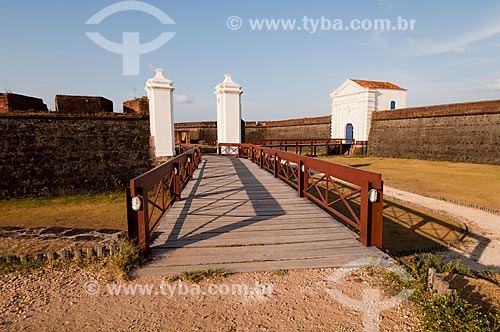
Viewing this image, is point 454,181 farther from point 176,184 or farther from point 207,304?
point 207,304

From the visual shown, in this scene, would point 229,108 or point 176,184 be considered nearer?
point 176,184

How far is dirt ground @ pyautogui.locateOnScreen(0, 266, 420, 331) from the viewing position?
2.14 metres

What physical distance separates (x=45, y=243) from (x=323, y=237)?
6.49 m

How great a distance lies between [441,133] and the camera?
18.3 meters

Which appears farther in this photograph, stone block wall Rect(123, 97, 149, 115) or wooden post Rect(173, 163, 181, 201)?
stone block wall Rect(123, 97, 149, 115)

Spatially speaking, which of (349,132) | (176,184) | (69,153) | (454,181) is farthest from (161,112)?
(349,132)

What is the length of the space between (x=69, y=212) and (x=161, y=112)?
582cm

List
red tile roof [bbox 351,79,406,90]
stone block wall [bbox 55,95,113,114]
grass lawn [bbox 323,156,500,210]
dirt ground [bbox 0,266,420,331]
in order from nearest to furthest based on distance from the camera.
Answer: dirt ground [bbox 0,266,420,331], grass lawn [bbox 323,156,500,210], stone block wall [bbox 55,95,113,114], red tile roof [bbox 351,79,406,90]

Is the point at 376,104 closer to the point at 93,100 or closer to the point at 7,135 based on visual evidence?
the point at 93,100

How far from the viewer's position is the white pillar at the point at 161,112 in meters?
12.7

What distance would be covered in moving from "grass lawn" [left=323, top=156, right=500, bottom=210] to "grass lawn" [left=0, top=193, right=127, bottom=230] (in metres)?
11.0

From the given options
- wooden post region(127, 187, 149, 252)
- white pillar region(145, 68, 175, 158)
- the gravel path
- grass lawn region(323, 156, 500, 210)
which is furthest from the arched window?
wooden post region(127, 187, 149, 252)

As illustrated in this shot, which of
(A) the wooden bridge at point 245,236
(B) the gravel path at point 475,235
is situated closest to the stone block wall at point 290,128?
(B) the gravel path at point 475,235

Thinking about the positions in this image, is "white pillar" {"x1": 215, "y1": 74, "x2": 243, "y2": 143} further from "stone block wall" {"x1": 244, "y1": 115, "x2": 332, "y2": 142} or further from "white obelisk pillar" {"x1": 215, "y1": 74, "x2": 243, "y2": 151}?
"stone block wall" {"x1": 244, "y1": 115, "x2": 332, "y2": 142}
